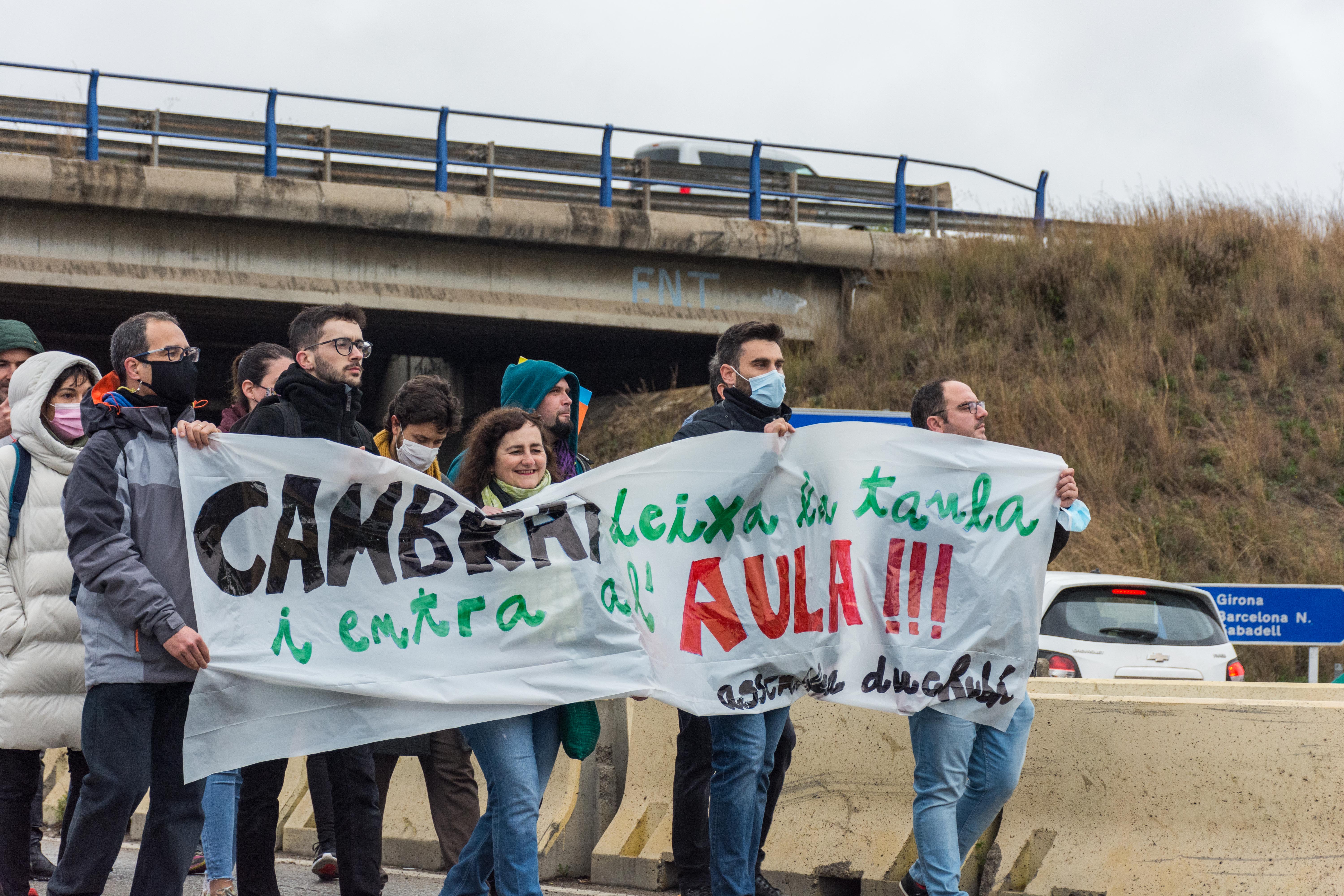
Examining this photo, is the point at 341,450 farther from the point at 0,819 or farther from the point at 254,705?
the point at 0,819

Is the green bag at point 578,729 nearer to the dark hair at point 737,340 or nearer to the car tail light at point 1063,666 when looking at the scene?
the dark hair at point 737,340

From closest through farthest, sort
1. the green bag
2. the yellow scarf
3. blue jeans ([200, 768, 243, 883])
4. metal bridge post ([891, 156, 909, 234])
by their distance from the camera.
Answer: the green bag, blue jeans ([200, 768, 243, 883]), the yellow scarf, metal bridge post ([891, 156, 909, 234])

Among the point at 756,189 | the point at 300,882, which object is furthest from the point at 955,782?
the point at 756,189

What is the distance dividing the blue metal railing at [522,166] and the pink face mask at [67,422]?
45.0 ft

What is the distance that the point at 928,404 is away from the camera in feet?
18.4

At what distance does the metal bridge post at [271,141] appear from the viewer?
1844 centimetres

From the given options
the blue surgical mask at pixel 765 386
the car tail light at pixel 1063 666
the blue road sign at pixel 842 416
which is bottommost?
the car tail light at pixel 1063 666

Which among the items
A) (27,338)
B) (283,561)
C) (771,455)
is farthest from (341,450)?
(27,338)

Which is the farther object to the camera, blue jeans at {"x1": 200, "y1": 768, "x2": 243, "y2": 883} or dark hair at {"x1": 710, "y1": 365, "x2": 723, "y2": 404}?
dark hair at {"x1": 710, "y1": 365, "x2": 723, "y2": 404}

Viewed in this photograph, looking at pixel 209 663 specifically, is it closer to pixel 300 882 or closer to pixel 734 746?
pixel 734 746

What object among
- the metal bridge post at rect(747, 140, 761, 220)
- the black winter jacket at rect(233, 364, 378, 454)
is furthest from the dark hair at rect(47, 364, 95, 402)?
the metal bridge post at rect(747, 140, 761, 220)

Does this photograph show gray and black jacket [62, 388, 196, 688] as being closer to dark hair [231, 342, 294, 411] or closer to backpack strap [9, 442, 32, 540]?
backpack strap [9, 442, 32, 540]

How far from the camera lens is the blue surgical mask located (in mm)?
5500

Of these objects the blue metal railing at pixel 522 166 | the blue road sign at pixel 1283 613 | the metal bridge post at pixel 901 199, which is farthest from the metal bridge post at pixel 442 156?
the blue road sign at pixel 1283 613
